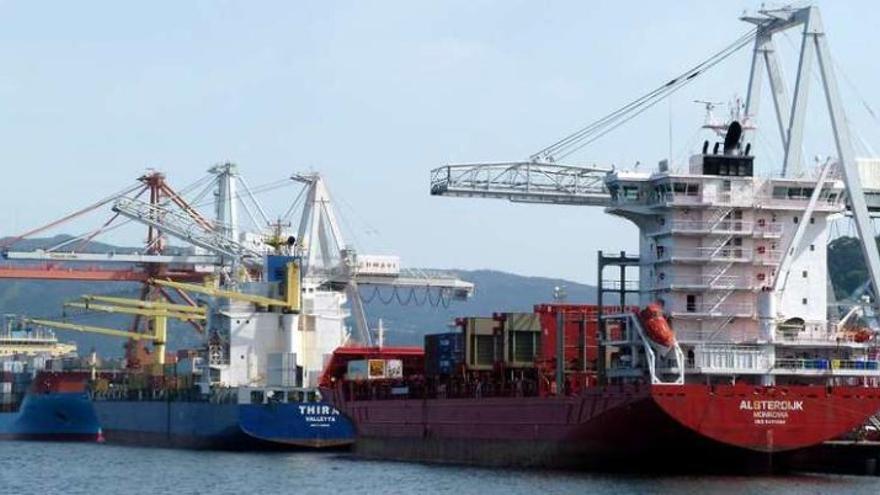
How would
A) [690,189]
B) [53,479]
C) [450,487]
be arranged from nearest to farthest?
1. [450,487]
2. [690,189]
3. [53,479]

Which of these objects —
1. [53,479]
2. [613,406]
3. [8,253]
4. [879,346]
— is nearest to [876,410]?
[879,346]

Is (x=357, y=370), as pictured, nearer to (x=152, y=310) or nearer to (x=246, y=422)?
(x=246, y=422)

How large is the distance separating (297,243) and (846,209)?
2613 centimetres

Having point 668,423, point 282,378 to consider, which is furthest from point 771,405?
point 282,378

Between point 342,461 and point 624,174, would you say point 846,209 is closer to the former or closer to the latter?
point 624,174

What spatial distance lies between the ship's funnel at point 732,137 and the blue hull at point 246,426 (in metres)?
18.3

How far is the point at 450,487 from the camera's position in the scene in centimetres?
4275

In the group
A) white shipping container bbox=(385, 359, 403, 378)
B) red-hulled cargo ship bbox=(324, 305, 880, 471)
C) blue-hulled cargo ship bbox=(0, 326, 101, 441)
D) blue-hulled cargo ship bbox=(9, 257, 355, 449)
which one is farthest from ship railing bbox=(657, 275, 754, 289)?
blue-hulled cargo ship bbox=(0, 326, 101, 441)

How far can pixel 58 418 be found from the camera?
8481 centimetres

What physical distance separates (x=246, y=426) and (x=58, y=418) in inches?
976

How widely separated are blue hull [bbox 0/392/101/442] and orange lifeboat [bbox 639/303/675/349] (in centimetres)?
4589

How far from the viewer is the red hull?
41.8 meters

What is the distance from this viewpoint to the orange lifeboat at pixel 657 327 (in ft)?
141

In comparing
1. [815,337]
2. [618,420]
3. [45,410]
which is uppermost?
[815,337]
